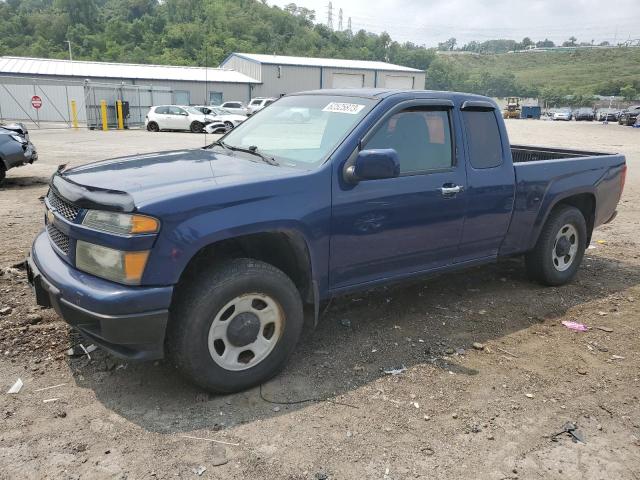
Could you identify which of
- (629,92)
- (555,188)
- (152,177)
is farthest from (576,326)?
(629,92)

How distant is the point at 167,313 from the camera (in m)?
2.99

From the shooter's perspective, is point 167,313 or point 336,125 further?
point 336,125

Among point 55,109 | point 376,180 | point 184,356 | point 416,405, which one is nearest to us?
point 184,356

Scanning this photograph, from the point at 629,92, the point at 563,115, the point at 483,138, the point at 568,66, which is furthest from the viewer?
the point at 568,66

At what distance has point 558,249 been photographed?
545 centimetres

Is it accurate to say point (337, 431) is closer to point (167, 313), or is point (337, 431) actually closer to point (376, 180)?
point (167, 313)

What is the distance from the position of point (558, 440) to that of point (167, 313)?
2.26 m

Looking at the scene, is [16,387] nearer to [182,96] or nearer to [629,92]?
[182,96]

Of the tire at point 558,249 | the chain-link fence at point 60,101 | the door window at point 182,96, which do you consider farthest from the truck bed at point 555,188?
the door window at point 182,96

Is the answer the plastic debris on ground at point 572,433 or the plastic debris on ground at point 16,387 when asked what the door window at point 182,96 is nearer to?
the plastic debris on ground at point 16,387

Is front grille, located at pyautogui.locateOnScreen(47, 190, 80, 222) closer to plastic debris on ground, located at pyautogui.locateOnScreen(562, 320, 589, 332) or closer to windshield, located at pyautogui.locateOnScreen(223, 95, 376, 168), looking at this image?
windshield, located at pyautogui.locateOnScreen(223, 95, 376, 168)

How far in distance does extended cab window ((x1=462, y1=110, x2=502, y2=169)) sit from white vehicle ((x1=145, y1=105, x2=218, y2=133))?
2484 centimetres

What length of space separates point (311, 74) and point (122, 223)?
55050 millimetres

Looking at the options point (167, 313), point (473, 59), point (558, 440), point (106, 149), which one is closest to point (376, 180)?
point (167, 313)
